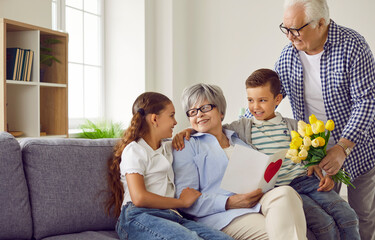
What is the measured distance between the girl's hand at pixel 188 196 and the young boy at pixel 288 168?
286 millimetres

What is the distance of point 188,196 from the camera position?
199 cm

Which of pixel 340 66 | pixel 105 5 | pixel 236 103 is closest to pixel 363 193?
pixel 340 66

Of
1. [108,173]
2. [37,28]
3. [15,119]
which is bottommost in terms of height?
[108,173]

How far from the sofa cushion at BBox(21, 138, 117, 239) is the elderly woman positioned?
0.38m

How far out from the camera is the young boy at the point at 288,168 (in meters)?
2.11

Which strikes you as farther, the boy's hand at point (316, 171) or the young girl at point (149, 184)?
the boy's hand at point (316, 171)

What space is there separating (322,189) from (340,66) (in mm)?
618

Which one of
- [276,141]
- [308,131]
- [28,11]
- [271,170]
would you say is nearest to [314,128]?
[308,131]

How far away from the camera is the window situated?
4.86m

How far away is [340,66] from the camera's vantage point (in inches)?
88.0

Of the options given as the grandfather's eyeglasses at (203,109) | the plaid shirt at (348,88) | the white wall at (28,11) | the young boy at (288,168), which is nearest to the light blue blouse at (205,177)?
the grandfather's eyeglasses at (203,109)

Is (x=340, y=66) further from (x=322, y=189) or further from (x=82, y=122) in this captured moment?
(x=82, y=122)

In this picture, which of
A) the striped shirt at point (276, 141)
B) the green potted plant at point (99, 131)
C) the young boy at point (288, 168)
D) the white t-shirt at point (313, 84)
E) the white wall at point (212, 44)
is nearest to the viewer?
the young boy at point (288, 168)

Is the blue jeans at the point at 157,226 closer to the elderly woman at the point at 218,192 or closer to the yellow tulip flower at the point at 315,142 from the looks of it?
the elderly woman at the point at 218,192
